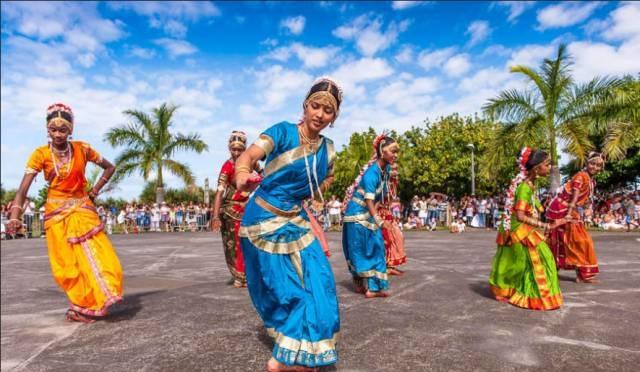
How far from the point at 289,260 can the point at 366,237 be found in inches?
116

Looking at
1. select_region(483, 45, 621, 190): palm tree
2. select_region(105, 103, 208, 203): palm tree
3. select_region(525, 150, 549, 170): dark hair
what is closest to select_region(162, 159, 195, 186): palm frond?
select_region(105, 103, 208, 203): palm tree

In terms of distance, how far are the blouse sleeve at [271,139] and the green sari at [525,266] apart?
332 centimetres

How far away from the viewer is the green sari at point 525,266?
17.5 feet

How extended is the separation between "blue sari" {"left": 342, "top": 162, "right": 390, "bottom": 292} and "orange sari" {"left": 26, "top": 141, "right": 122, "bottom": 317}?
9.14 feet

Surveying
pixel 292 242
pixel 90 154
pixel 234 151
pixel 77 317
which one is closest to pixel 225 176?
pixel 234 151

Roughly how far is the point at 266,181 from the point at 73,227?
2857 mm

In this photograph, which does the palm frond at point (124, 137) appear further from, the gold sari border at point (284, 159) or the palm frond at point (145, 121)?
the gold sari border at point (284, 159)

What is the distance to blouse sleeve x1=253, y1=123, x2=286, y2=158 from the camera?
3.41 m

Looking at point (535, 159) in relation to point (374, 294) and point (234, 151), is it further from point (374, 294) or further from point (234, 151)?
point (234, 151)

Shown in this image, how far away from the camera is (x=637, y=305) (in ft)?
18.0

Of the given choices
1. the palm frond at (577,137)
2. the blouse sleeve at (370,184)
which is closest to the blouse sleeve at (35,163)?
the blouse sleeve at (370,184)

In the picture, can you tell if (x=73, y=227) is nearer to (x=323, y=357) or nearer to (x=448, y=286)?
(x=323, y=357)

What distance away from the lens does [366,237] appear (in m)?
6.25

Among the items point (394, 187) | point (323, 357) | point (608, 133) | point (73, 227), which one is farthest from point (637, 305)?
point (608, 133)
